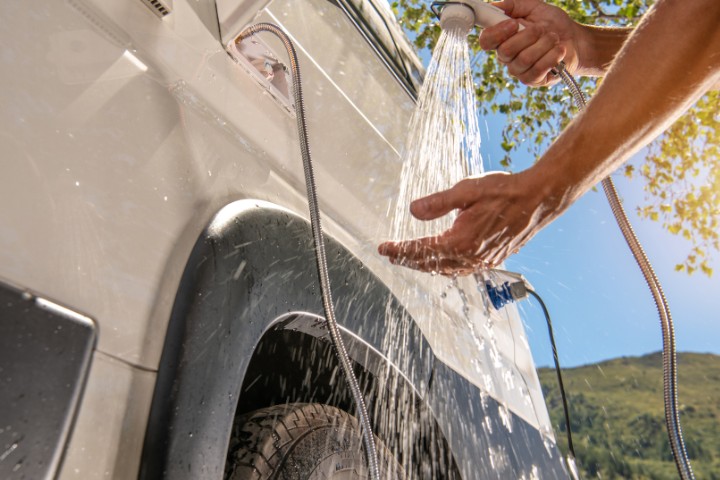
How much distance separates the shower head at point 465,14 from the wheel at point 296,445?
1251mm

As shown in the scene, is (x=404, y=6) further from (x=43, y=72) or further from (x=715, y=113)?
(x=43, y=72)

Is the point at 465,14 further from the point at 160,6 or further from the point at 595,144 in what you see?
the point at 160,6

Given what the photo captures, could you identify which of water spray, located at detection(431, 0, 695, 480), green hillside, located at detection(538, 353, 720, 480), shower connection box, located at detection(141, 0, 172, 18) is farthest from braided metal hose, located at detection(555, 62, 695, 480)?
green hillside, located at detection(538, 353, 720, 480)

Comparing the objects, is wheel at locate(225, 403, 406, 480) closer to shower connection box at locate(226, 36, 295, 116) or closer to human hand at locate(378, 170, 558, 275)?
human hand at locate(378, 170, 558, 275)

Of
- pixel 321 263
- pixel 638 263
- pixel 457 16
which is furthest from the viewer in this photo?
pixel 457 16

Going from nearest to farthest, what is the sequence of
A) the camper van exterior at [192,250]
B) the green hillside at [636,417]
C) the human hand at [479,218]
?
the camper van exterior at [192,250]
the human hand at [479,218]
the green hillside at [636,417]

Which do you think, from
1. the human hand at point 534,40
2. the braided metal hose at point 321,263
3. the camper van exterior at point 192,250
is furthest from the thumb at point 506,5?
the braided metal hose at point 321,263

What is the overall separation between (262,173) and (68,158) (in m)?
0.51

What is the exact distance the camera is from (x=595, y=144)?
4.25 feet

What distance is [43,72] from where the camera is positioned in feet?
2.60

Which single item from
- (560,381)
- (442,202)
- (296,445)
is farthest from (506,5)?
(296,445)

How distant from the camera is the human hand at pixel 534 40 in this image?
194cm

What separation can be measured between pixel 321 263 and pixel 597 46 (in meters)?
1.54

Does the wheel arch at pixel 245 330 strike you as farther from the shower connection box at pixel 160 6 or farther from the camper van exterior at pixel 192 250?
the shower connection box at pixel 160 6
